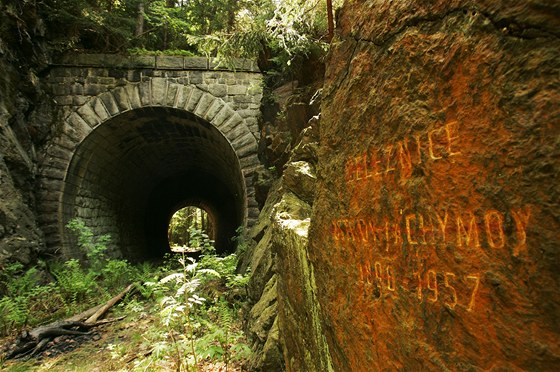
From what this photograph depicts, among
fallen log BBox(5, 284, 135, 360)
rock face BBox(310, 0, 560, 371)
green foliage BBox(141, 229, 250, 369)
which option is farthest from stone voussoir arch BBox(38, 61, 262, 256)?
rock face BBox(310, 0, 560, 371)

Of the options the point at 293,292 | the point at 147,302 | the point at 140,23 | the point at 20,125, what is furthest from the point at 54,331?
the point at 140,23

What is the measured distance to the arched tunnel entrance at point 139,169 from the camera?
8.09m

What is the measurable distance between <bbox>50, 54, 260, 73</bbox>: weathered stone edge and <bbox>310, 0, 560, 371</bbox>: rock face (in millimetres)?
7286

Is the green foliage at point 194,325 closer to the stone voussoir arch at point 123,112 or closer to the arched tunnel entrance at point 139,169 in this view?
the stone voussoir arch at point 123,112

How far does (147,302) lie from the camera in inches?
244

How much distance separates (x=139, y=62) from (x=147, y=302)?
18.9 ft

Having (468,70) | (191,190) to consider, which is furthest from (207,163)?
(468,70)

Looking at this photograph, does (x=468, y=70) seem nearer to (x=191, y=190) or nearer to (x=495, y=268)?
(x=495, y=268)

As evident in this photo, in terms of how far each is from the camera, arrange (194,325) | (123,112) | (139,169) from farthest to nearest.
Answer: (139,169) → (123,112) → (194,325)

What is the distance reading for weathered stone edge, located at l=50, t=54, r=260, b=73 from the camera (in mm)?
8070

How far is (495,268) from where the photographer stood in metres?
0.97

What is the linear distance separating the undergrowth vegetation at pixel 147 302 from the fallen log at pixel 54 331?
1.07 ft

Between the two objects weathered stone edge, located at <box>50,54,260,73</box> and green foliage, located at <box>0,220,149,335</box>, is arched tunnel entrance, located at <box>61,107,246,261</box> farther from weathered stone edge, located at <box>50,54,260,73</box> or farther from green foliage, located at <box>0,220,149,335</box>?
weathered stone edge, located at <box>50,54,260,73</box>

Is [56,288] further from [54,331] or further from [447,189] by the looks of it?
[447,189]
